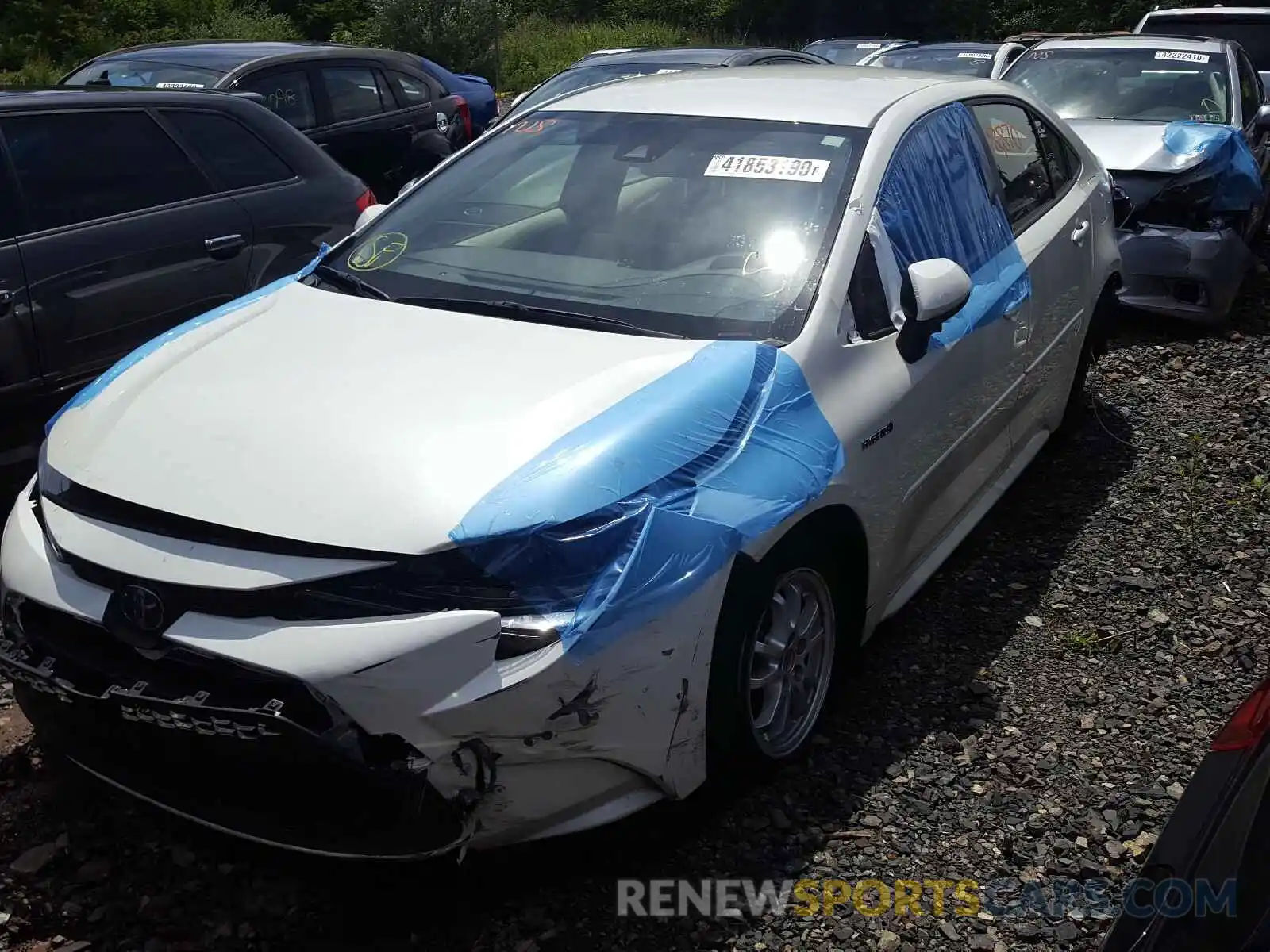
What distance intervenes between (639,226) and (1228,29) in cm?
1114

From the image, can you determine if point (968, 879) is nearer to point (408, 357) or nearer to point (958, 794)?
point (958, 794)

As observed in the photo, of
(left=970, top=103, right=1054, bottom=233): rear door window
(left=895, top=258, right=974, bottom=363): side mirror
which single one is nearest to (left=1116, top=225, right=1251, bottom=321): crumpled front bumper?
(left=970, top=103, right=1054, bottom=233): rear door window

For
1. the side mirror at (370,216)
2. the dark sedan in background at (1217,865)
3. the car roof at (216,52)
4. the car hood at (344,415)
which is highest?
the car roof at (216,52)

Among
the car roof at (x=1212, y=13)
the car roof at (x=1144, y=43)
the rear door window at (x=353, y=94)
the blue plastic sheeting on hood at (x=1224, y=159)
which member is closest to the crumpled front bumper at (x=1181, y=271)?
the blue plastic sheeting on hood at (x=1224, y=159)

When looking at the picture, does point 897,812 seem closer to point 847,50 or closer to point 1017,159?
point 1017,159

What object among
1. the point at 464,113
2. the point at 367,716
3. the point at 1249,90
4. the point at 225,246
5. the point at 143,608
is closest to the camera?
the point at 367,716

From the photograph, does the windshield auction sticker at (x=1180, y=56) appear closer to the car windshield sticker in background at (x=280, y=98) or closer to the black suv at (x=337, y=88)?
the black suv at (x=337, y=88)

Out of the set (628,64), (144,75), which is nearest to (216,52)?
(144,75)

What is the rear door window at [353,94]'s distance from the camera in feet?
28.0

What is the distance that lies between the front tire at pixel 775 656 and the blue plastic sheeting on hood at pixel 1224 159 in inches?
188

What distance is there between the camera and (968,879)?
2.89 m

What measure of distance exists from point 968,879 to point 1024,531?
2059 millimetres

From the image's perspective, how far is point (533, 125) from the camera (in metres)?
4.16

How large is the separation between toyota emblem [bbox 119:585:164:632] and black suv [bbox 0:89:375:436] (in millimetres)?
2293
